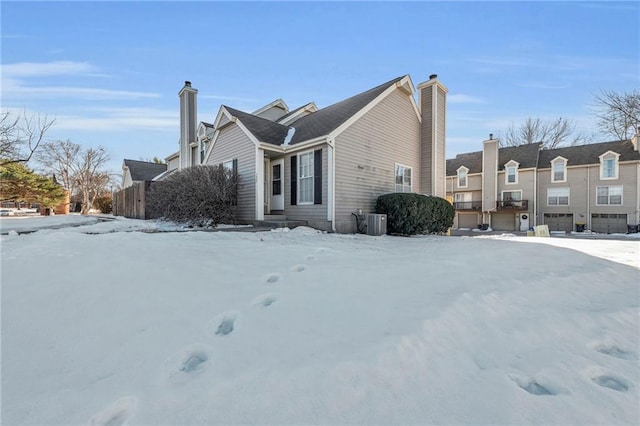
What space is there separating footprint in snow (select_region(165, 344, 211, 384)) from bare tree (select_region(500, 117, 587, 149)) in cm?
3978

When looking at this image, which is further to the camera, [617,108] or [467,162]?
[467,162]

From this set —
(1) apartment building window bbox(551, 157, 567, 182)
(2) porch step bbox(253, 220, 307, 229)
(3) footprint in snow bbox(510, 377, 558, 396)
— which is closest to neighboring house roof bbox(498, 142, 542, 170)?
(1) apartment building window bbox(551, 157, 567, 182)

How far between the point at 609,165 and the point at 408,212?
2554cm

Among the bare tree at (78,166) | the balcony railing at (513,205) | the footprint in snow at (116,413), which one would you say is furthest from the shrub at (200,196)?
the balcony railing at (513,205)

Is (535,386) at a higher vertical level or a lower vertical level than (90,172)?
lower

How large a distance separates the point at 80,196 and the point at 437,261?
149 ft

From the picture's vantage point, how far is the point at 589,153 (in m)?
24.1

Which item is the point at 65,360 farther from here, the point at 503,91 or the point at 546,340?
the point at 503,91

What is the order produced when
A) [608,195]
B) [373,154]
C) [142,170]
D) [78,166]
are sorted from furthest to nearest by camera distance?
[78,166]
[142,170]
[608,195]
[373,154]

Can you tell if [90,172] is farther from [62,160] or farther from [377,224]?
[377,224]

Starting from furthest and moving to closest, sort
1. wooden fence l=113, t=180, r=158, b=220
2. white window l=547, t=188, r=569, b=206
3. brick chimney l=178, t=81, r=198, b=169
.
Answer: white window l=547, t=188, r=569, b=206 < brick chimney l=178, t=81, r=198, b=169 < wooden fence l=113, t=180, r=158, b=220

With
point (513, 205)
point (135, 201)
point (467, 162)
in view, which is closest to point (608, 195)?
point (513, 205)

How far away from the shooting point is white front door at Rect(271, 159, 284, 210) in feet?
34.5

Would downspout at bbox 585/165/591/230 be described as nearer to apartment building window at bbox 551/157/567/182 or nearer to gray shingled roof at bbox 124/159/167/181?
apartment building window at bbox 551/157/567/182
